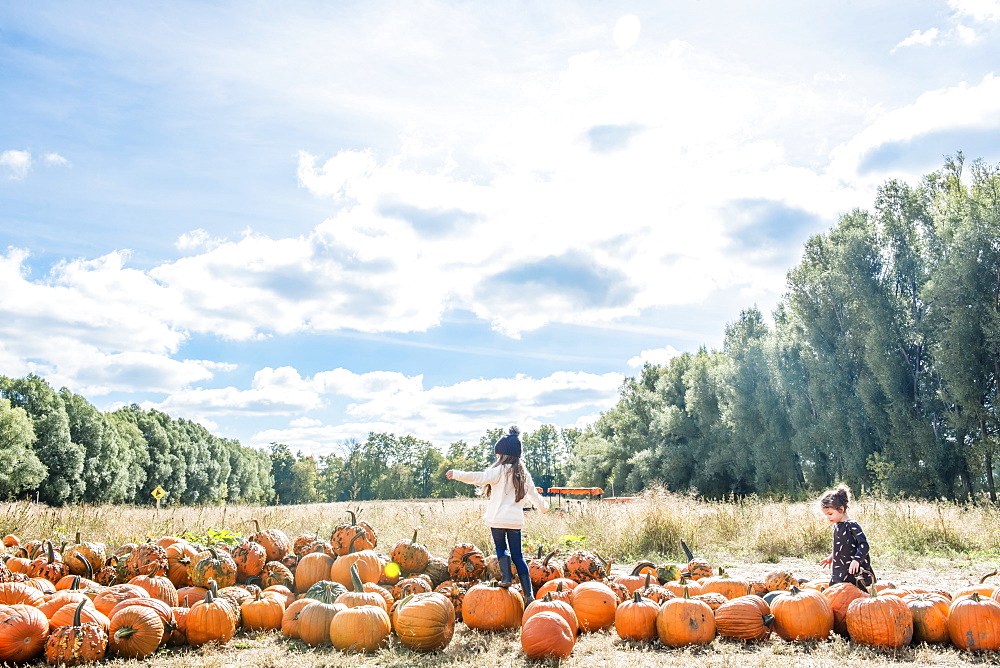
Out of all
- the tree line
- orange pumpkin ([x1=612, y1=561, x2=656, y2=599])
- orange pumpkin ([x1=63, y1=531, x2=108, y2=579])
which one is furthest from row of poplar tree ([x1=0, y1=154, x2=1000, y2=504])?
orange pumpkin ([x1=612, y1=561, x2=656, y2=599])

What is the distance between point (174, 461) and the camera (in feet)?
208

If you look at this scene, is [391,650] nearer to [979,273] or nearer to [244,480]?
[979,273]

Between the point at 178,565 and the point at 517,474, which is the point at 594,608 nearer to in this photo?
the point at 517,474

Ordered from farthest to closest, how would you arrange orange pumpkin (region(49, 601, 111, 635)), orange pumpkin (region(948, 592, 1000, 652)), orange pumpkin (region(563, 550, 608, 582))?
orange pumpkin (region(563, 550, 608, 582))
orange pumpkin (region(49, 601, 111, 635))
orange pumpkin (region(948, 592, 1000, 652))

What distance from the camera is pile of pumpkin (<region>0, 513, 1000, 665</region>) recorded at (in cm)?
464

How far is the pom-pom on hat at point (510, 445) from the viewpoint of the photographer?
19.7 feet

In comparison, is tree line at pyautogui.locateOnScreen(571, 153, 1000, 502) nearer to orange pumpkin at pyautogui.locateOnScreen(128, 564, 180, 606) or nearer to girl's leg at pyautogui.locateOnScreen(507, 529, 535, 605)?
girl's leg at pyautogui.locateOnScreen(507, 529, 535, 605)

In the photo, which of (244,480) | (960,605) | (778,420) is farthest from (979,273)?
(244,480)

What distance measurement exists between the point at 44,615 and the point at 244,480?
302 feet

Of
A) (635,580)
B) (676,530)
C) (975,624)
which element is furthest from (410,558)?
(676,530)

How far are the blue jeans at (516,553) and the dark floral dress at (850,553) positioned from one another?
2.58 meters

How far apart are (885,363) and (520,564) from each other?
21613mm

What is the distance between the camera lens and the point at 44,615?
4719 millimetres

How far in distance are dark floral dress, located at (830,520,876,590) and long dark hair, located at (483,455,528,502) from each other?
103 inches
